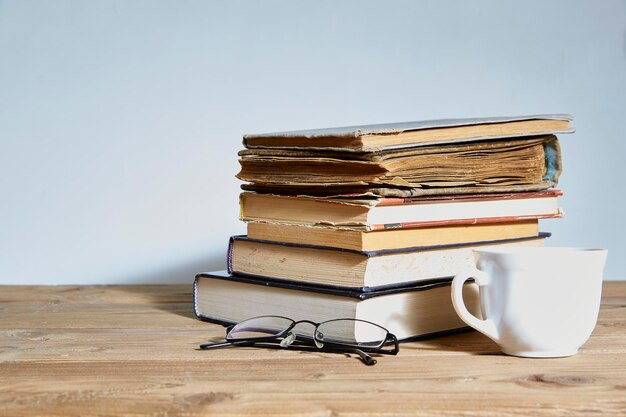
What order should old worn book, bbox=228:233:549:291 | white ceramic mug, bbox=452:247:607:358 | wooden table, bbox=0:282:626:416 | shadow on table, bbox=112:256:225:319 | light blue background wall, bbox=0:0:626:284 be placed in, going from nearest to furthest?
wooden table, bbox=0:282:626:416, white ceramic mug, bbox=452:247:607:358, old worn book, bbox=228:233:549:291, shadow on table, bbox=112:256:225:319, light blue background wall, bbox=0:0:626:284

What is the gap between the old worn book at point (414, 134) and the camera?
3.31ft

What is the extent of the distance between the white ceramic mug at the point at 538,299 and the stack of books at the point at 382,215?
0.12 metres

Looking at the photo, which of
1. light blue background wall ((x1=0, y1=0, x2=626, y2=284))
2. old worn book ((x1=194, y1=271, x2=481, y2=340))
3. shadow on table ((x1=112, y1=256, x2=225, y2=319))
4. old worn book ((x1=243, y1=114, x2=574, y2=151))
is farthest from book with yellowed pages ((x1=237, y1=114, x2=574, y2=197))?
light blue background wall ((x1=0, y1=0, x2=626, y2=284))

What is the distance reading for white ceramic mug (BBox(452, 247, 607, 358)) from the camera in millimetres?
923

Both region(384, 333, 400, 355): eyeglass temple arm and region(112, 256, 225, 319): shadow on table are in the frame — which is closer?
region(384, 333, 400, 355): eyeglass temple arm

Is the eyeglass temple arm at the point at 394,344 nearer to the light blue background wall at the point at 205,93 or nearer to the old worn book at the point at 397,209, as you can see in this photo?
the old worn book at the point at 397,209

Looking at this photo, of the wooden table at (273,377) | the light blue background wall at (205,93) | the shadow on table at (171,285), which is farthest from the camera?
the light blue background wall at (205,93)

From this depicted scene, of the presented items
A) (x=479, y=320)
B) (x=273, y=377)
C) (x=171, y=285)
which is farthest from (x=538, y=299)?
(x=171, y=285)

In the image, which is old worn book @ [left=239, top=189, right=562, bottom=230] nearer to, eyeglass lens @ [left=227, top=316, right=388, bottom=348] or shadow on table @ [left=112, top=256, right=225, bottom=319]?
eyeglass lens @ [left=227, top=316, right=388, bottom=348]

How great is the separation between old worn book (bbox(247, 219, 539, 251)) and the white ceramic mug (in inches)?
4.8

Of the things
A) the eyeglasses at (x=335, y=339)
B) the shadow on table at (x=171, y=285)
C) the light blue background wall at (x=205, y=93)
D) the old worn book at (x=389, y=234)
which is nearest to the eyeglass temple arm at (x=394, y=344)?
the eyeglasses at (x=335, y=339)

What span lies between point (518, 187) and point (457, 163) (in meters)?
0.13

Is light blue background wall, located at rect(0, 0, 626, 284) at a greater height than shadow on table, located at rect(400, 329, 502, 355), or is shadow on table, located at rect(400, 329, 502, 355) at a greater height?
light blue background wall, located at rect(0, 0, 626, 284)

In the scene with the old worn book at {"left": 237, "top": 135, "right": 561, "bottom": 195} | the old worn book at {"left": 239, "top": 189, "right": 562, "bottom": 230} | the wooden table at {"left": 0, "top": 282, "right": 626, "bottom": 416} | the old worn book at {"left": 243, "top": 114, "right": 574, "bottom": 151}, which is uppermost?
the old worn book at {"left": 243, "top": 114, "right": 574, "bottom": 151}
